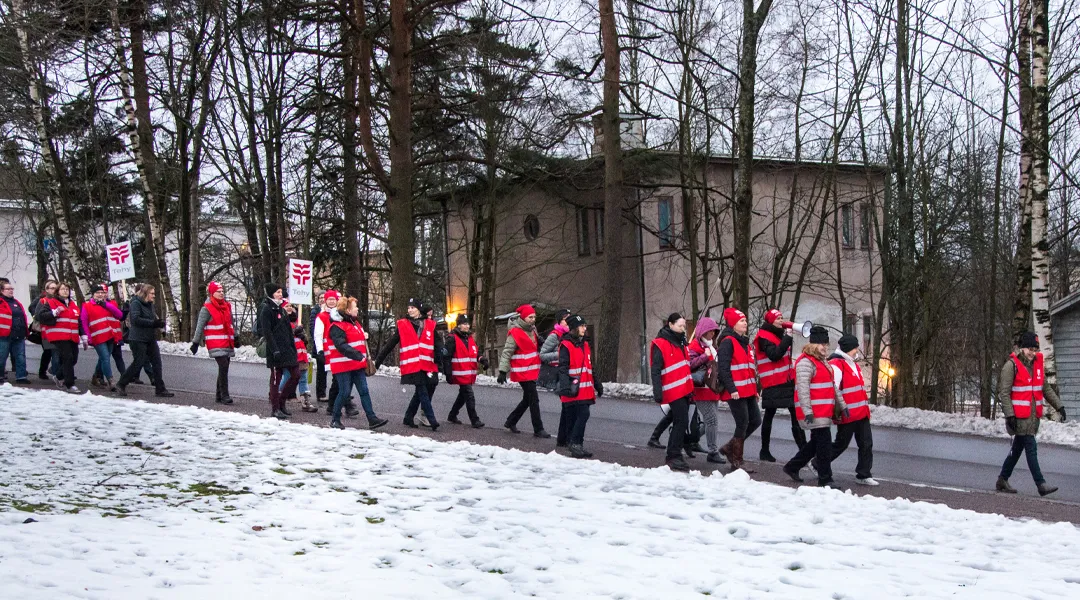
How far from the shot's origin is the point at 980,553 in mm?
8820

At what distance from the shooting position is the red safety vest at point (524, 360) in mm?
15102

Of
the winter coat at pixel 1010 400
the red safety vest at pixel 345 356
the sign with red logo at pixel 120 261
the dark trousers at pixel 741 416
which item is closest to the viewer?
the winter coat at pixel 1010 400

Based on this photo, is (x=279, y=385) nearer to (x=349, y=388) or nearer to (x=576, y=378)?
(x=349, y=388)

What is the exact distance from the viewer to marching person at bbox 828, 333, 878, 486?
38.9 feet

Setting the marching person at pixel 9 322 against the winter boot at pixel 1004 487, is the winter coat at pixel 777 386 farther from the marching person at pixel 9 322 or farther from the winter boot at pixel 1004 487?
the marching person at pixel 9 322

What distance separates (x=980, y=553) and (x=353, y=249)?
26309 mm

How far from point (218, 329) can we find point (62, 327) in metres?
3.28

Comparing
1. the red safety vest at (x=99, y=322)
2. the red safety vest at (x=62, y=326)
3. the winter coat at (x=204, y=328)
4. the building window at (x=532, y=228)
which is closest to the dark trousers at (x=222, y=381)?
the winter coat at (x=204, y=328)

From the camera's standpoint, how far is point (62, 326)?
1791cm

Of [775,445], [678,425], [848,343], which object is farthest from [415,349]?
[848,343]

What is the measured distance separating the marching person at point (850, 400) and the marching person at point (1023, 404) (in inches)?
72.1

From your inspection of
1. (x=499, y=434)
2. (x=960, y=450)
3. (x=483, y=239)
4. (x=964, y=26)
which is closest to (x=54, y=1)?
(x=499, y=434)

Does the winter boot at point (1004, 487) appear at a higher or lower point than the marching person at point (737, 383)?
lower

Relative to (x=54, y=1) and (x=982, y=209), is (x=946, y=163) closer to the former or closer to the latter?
(x=982, y=209)
